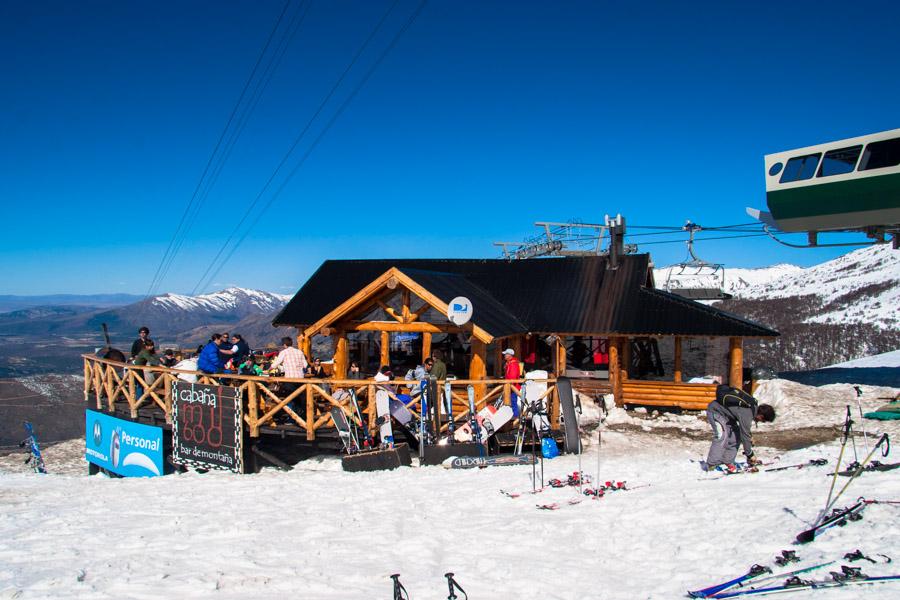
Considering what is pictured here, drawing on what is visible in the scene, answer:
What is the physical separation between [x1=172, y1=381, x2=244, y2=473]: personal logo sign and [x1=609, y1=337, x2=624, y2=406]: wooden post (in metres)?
10.4

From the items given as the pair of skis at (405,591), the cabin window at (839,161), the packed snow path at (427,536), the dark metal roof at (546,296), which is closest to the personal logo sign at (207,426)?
the packed snow path at (427,536)

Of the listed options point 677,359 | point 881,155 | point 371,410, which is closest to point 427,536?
point 371,410

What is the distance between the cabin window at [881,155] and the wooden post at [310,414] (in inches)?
604

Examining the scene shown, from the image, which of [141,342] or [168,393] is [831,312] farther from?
[168,393]

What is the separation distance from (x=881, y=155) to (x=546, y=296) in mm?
9738

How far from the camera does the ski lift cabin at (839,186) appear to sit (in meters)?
15.7

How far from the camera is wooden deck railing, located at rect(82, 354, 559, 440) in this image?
1160 centimetres

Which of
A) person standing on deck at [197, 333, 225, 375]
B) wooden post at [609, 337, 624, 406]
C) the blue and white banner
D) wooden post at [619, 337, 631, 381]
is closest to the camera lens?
person standing on deck at [197, 333, 225, 375]

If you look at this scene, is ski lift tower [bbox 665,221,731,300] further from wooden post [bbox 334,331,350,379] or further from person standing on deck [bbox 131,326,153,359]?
person standing on deck [bbox 131,326,153,359]

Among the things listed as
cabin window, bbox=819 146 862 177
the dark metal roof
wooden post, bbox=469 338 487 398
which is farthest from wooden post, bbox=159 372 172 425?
cabin window, bbox=819 146 862 177

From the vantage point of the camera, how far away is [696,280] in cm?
2638

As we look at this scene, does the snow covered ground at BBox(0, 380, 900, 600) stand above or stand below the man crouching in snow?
below

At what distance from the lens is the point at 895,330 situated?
65.4 meters

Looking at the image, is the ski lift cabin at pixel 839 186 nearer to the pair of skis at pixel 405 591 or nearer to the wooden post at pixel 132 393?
the pair of skis at pixel 405 591
